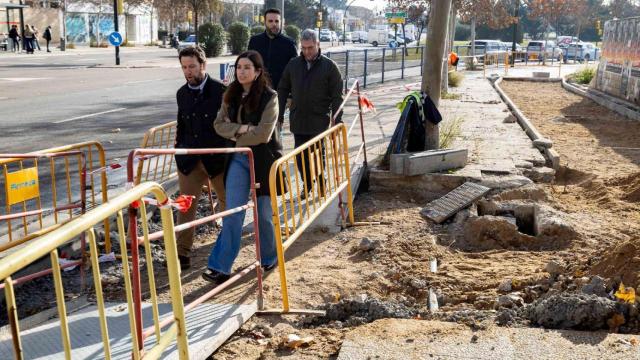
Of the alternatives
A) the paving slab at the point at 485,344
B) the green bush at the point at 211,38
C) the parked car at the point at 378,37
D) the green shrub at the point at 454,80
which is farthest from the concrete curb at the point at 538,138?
the parked car at the point at 378,37

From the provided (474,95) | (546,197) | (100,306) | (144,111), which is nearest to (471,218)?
(546,197)

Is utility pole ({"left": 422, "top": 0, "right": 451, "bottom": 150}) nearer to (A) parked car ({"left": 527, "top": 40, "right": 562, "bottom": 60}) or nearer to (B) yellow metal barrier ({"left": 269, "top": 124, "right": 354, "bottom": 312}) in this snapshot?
(B) yellow metal barrier ({"left": 269, "top": 124, "right": 354, "bottom": 312})

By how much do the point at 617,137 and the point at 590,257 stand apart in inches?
357

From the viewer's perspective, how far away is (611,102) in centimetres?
1995

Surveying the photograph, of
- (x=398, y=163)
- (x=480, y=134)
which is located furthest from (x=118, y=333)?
(x=480, y=134)

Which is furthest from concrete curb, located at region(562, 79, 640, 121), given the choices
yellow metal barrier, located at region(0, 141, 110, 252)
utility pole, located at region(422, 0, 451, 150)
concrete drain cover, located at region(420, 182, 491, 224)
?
yellow metal barrier, located at region(0, 141, 110, 252)

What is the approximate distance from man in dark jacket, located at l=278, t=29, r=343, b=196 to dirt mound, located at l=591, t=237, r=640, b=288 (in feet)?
10.3

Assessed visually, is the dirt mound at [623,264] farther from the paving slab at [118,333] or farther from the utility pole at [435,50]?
the utility pole at [435,50]

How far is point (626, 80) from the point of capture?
19.8 meters

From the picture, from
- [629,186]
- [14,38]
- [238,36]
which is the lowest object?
[629,186]

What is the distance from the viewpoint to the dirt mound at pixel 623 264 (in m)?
4.84

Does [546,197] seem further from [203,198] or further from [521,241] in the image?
[203,198]

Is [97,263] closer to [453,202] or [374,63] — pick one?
[453,202]

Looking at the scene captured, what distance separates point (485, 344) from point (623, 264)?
5.31ft
